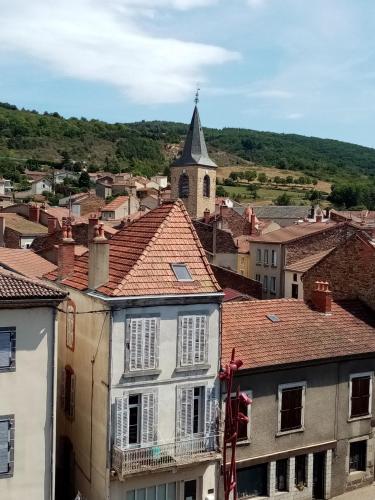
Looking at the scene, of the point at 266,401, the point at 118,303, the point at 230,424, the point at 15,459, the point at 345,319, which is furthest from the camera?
the point at 345,319

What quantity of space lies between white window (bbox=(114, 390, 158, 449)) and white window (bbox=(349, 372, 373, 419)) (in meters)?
8.63

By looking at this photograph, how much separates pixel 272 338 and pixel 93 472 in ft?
26.3

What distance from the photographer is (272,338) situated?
23.8m

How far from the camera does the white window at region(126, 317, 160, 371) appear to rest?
19.4m

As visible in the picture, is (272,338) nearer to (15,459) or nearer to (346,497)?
(346,497)

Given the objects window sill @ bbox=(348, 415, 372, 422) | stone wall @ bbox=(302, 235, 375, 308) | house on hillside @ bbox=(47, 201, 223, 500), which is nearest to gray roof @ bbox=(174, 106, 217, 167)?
stone wall @ bbox=(302, 235, 375, 308)

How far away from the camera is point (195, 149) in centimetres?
7769

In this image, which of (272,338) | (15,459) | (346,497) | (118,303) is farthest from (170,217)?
(346,497)

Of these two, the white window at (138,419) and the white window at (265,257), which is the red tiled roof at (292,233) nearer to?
the white window at (265,257)

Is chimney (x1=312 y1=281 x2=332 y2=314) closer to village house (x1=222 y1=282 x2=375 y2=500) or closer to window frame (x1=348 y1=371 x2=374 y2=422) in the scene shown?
village house (x1=222 y1=282 x2=375 y2=500)

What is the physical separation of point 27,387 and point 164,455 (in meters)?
4.85

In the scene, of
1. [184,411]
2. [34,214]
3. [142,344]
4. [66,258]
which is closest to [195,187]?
[34,214]

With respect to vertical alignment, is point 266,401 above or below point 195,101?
below

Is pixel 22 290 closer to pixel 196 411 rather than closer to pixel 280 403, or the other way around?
pixel 196 411
